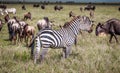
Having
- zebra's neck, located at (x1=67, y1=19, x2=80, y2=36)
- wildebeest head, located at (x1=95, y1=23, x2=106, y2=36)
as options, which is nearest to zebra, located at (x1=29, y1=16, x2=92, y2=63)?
zebra's neck, located at (x1=67, y1=19, x2=80, y2=36)

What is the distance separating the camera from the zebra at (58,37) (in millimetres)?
8672

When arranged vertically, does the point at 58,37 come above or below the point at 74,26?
below

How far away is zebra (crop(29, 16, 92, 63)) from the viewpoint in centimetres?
867

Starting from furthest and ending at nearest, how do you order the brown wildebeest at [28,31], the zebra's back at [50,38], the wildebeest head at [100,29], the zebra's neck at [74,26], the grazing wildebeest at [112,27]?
1. the wildebeest head at [100,29]
2. the grazing wildebeest at [112,27]
3. the brown wildebeest at [28,31]
4. the zebra's neck at [74,26]
5. the zebra's back at [50,38]

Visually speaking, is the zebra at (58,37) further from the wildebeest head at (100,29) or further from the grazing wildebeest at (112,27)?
the wildebeest head at (100,29)

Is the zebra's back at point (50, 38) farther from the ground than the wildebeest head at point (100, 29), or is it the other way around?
the zebra's back at point (50, 38)

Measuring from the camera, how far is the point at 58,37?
29.4ft

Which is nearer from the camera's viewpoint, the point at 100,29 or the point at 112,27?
the point at 112,27

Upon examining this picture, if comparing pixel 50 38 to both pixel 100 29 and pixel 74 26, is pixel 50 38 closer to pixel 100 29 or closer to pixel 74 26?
pixel 74 26

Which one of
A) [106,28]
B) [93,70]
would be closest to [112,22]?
[106,28]

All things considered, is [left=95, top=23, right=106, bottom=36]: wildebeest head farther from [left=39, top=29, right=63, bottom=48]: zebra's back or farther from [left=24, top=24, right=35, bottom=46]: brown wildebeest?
[left=39, top=29, right=63, bottom=48]: zebra's back

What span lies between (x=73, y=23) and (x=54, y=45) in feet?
5.01

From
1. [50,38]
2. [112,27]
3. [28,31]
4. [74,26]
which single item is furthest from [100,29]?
[50,38]

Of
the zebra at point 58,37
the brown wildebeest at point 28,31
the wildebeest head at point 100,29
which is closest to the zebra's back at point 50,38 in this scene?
the zebra at point 58,37
